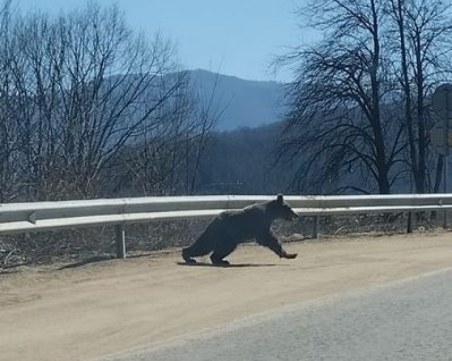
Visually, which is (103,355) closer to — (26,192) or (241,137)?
(26,192)

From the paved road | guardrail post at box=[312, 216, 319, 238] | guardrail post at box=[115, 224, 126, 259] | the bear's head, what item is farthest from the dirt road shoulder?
guardrail post at box=[312, 216, 319, 238]

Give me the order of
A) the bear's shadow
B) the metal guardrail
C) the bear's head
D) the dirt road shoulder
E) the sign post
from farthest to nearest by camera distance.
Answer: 1. the sign post
2. the bear's head
3. the bear's shadow
4. the metal guardrail
5. the dirt road shoulder

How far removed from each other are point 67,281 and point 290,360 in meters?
4.52

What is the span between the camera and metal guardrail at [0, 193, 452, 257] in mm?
10953

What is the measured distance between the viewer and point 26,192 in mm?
16141

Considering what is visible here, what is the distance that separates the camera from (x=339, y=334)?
7938 mm

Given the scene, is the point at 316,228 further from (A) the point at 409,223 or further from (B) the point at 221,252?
(B) the point at 221,252

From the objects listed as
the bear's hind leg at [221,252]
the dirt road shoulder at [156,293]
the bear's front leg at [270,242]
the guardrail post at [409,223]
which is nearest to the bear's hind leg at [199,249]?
the bear's hind leg at [221,252]

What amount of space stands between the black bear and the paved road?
281 centimetres

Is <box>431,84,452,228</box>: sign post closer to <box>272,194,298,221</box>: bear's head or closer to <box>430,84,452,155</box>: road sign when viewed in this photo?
<box>430,84,452,155</box>: road sign

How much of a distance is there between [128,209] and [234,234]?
160cm

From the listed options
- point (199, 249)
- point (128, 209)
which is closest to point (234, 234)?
point (199, 249)

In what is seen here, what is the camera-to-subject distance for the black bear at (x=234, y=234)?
41.1 feet

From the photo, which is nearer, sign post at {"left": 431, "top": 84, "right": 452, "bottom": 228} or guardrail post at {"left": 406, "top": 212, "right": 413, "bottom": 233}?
guardrail post at {"left": 406, "top": 212, "right": 413, "bottom": 233}
